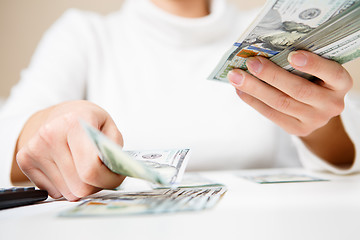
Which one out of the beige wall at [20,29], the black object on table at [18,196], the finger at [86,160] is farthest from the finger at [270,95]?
the beige wall at [20,29]

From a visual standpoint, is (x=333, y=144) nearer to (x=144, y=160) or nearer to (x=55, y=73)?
(x=144, y=160)

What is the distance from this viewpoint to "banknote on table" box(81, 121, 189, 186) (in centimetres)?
35

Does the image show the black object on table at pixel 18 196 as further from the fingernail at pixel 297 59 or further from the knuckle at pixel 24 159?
the fingernail at pixel 297 59

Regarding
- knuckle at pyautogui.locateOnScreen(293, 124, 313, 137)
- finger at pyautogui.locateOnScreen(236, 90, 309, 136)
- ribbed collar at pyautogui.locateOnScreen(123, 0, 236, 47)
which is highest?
ribbed collar at pyautogui.locateOnScreen(123, 0, 236, 47)

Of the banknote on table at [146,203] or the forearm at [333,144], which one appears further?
the forearm at [333,144]

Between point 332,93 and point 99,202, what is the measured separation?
1.43 feet

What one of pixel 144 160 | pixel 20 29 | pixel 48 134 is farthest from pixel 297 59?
pixel 20 29

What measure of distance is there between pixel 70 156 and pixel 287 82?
0.37 m

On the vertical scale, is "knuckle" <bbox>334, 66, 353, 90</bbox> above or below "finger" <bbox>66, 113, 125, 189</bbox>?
above

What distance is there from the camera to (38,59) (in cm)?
107

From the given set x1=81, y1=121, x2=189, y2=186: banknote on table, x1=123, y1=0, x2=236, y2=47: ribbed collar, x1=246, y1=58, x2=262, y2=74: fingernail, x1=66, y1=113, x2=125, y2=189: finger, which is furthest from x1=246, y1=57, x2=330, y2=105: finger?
x1=123, y1=0, x2=236, y2=47: ribbed collar

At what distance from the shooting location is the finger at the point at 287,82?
498 millimetres

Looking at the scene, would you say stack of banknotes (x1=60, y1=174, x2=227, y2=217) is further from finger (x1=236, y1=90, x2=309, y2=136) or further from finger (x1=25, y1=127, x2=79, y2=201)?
finger (x1=236, y1=90, x2=309, y2=136)

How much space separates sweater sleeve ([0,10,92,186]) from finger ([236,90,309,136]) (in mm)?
610
